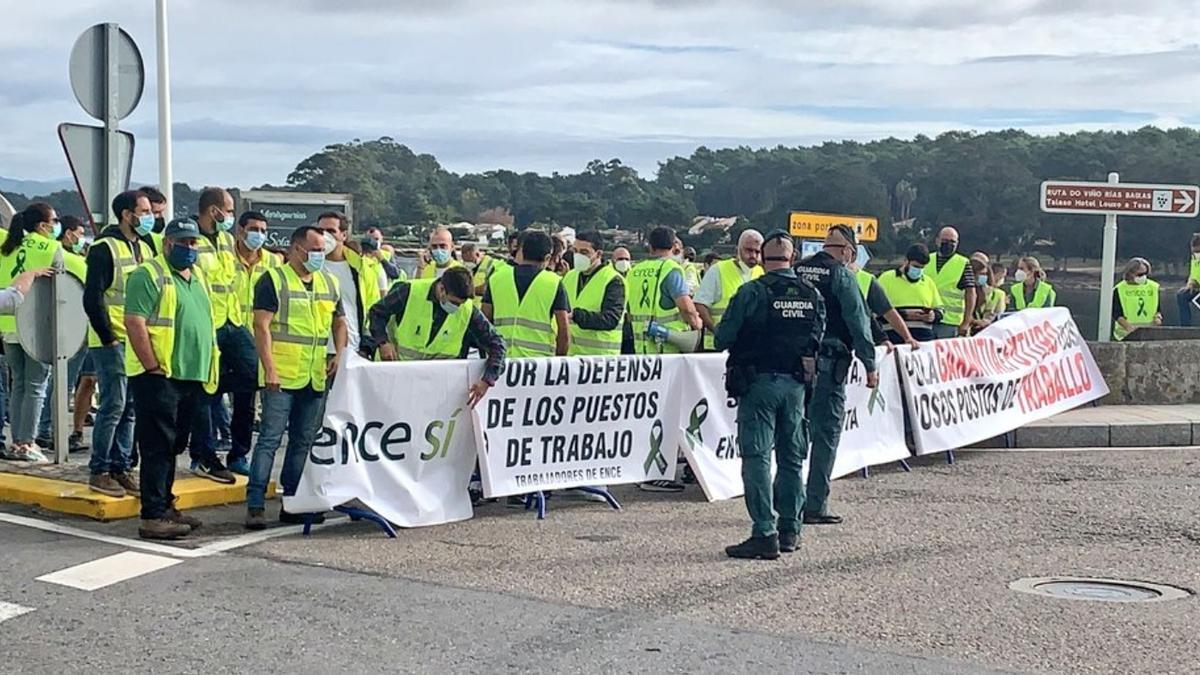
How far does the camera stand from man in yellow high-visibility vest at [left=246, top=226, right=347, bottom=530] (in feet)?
25.9

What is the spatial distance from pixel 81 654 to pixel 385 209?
25428mm

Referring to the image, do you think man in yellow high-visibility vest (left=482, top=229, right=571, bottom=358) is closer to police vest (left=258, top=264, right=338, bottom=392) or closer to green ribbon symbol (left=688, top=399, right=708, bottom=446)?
green ribbon symbol (left=688, top=399, right=708, bottom=446)

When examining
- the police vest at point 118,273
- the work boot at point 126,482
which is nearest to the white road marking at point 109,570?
the work boot at point 126,482

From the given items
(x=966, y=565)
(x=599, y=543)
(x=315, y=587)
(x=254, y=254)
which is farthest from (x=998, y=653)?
(x=254, y=254)

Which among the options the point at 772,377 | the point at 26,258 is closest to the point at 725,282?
the point at 772,377

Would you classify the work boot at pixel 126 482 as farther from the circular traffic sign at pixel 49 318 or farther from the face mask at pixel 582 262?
the face mask at pixel 582 262

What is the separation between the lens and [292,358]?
7.96 metres

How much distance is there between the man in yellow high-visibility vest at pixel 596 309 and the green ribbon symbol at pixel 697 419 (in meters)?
0.76

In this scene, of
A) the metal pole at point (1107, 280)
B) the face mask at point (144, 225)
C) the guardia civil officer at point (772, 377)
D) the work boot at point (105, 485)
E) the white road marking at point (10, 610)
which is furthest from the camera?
the metal pole at point (1107, 280)

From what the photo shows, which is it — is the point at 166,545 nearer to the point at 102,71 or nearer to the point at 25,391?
the point at 25,391

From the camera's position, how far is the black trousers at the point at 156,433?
7609 mm

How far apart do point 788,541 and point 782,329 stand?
4.07ft

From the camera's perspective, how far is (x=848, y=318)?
8406 millimetres

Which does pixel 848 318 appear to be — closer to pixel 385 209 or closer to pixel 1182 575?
pixel 1182 575
